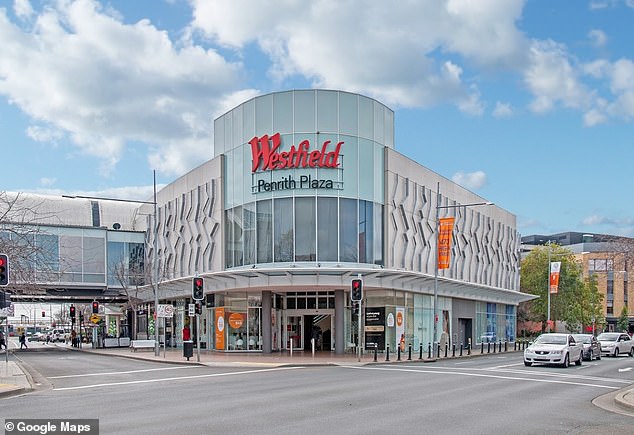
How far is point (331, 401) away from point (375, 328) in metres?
26.7

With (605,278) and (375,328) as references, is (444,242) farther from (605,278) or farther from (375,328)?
(605,278)

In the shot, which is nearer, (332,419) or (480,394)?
(332,419)

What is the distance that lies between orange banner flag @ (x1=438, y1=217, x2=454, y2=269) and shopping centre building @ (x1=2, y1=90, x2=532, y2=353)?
114 mm

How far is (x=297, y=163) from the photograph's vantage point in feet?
139

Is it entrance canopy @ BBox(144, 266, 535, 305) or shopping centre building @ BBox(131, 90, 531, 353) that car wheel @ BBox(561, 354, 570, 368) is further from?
entrance canopy @ BBox(144, 266, 535, 305)

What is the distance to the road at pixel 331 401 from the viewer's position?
14.2 meters

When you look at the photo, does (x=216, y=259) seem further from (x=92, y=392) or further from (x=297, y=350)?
(x=92, y=392)

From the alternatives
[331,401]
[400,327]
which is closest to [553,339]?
[400,327]

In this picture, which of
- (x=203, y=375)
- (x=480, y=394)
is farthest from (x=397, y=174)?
(x=480, y=394)

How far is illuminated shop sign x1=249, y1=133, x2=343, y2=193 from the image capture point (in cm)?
4231

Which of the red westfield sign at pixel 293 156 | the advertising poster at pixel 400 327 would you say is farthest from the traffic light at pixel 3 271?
the advertising poster at pixel 400 327

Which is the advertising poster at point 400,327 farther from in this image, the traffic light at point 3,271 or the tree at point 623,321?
the tree at point 623,321

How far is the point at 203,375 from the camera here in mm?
28312

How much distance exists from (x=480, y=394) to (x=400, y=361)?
1688 cm
